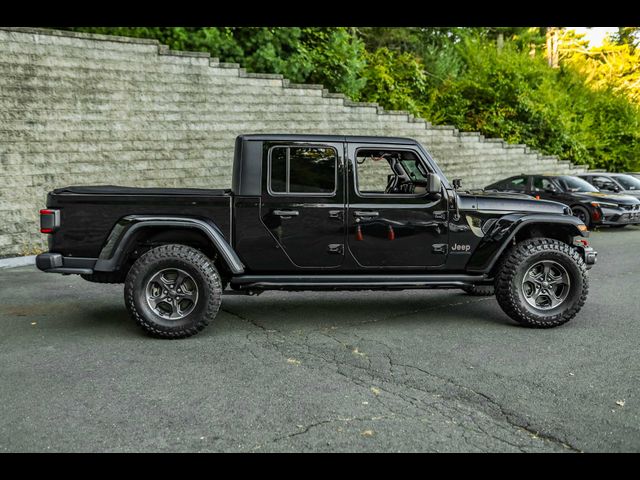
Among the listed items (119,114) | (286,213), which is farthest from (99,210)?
(119,114)

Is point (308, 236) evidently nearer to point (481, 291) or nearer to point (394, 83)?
point (481, 291)

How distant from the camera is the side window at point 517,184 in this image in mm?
16609

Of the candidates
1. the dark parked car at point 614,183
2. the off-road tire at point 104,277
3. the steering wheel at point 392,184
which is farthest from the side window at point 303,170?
the dark parked car at point 614,183

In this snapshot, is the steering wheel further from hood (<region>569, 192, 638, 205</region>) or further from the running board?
hood (<region>569, 192, 638, 205</region>)

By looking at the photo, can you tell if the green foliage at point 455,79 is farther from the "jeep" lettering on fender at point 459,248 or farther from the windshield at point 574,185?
the "jeep" lettering on fender at point 459,248

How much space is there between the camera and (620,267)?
404 inches

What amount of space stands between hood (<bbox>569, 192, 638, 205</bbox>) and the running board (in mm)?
10318

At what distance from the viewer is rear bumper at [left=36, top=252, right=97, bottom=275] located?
6008mm

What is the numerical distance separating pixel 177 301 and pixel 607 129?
80.1ft

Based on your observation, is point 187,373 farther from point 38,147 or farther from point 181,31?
point 181,31

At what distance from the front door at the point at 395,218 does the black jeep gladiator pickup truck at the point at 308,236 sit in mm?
11

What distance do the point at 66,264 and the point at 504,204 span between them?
4.33m
